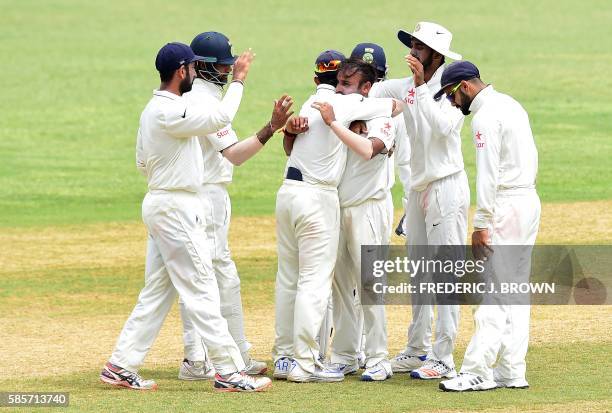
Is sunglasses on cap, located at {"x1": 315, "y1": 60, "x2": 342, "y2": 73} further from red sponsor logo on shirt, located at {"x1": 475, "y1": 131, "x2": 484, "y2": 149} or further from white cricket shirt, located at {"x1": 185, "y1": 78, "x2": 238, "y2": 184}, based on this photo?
red sponsor logo on shirt, located at {"x1": 475, "y1": 131, "x2": 484, "y2": 149}

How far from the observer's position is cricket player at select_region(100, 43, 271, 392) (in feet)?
31.6

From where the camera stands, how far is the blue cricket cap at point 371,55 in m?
10.7

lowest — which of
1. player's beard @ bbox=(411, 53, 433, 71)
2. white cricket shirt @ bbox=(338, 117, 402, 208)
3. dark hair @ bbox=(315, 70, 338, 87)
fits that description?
white cricket shirt @ bbox=(338, 117, 402, 208)

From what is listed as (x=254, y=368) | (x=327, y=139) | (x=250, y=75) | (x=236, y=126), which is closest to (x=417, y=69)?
(x=327, y=139)

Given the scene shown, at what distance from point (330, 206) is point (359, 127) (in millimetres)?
628

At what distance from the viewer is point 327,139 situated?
10.2 m

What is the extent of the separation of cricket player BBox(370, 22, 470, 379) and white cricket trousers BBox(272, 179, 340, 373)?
0.73 metres

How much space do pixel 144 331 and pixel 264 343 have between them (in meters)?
2.43

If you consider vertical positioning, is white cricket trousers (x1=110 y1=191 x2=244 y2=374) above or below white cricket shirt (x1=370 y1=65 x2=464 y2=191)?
below

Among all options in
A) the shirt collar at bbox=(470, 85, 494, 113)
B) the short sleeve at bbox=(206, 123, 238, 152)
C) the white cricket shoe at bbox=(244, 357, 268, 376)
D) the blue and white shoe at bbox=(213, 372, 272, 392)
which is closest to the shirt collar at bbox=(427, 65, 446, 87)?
the shirt collar at bbox=(470, 85, 494, 113)

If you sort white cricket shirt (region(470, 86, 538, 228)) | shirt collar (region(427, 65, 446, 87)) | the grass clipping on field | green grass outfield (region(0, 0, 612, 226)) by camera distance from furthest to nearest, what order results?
1. green grass outfield (region(0, 0, 612, 226))
2. the grass clipping on field
3. shirt collar (region(427, 65, 446, 87))
4. white cricket shirt (region(470, 86, 538, 228))

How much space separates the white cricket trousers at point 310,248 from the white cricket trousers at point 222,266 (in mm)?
613

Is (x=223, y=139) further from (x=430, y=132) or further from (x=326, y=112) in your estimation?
(x=430, y=132)

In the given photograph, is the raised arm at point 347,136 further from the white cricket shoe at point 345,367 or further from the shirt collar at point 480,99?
the white cricket shoe at point 345,367
